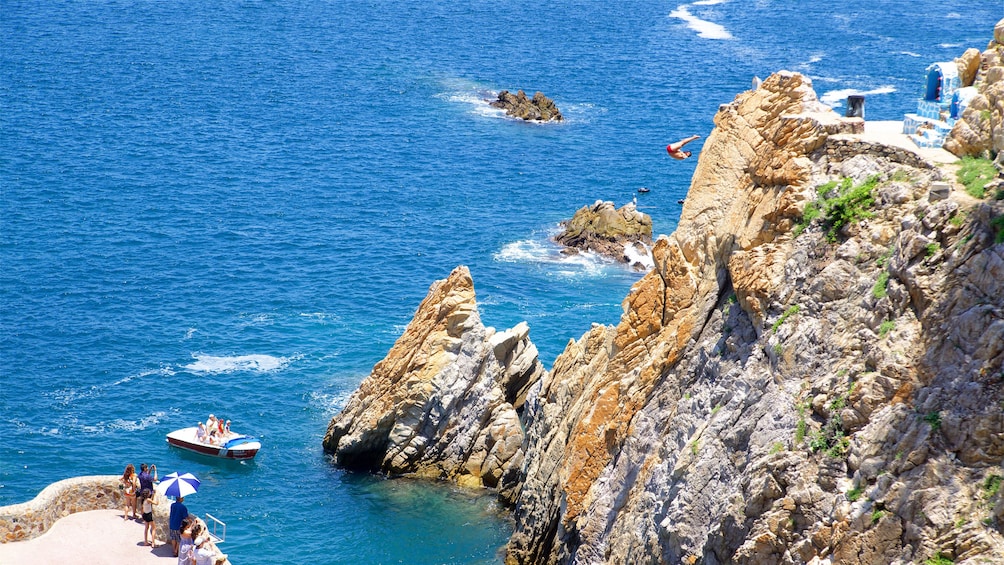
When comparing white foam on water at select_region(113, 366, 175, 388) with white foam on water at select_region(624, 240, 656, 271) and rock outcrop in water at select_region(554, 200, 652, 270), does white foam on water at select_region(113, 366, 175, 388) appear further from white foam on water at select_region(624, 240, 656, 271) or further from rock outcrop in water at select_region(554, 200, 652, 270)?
white foam on water at select_region(624, 240, 656, 271)

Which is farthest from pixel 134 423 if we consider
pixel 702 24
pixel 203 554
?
pixel 702 24

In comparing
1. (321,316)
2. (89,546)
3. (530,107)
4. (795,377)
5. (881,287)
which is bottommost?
(530,107)

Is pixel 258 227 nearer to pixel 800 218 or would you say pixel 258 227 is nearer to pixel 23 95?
pixel 23 95

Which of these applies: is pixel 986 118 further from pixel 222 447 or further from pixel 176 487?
pixel 222 447

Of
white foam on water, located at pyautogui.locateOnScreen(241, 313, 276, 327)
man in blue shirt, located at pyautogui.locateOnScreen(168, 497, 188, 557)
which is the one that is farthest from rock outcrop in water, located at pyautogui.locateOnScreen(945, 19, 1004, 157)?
white foam on water, located at pyautogui.locateOnScreen(241, 313, 276, 327)

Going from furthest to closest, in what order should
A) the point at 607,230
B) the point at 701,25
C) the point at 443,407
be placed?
the point at 701,25
the point at 607,230
the point at 443,407

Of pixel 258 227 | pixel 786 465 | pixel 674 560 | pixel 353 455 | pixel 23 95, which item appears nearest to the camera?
pixel 786 465

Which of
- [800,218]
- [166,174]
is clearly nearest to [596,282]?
[166,174]
